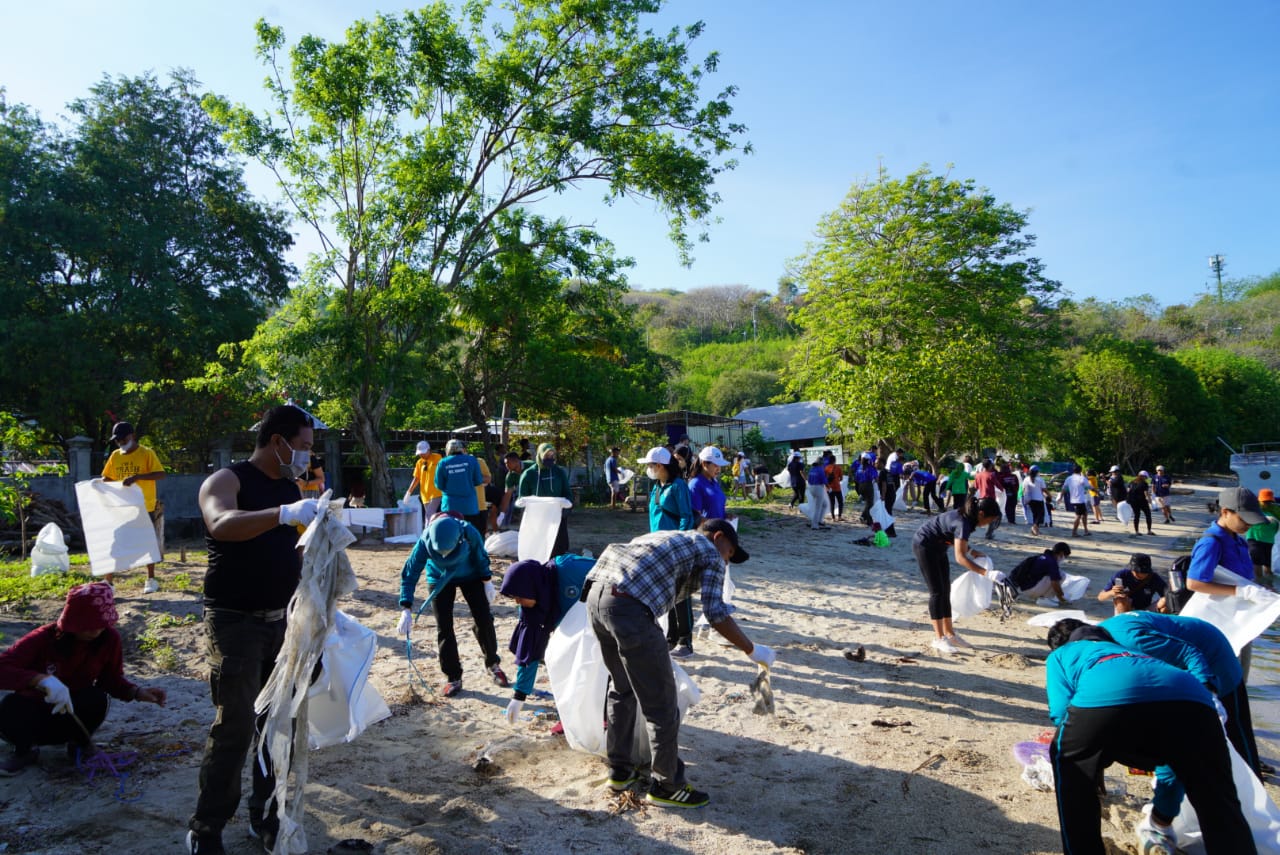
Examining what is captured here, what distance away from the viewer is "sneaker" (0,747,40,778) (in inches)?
155

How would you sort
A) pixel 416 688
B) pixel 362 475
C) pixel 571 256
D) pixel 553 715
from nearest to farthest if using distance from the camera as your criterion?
pixel 553 715
pixel 416 688
pixel 571 256
pixel 362 475

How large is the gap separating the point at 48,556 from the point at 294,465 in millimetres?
7206

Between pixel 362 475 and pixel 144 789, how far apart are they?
520 inches

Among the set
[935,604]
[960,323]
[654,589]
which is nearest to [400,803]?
[654,589]

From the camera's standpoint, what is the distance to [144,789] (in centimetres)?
384

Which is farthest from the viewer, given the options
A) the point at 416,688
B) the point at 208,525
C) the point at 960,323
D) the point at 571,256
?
the point at 960,323

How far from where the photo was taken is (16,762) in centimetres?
397

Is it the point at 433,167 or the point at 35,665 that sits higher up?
the point at 433,167

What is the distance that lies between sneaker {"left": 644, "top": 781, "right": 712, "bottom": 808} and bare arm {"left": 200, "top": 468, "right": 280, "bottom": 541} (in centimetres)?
Result: 218

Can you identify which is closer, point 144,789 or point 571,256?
point 144,789

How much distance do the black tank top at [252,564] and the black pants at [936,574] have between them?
511 cm

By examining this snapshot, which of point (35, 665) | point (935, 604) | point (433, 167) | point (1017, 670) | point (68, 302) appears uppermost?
point (433, 167)

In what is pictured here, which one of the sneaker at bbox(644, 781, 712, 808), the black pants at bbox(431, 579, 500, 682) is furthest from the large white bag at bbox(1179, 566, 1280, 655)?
the black pants at bbox(431, 579, 500, 682)

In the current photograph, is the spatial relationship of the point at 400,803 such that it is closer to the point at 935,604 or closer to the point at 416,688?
the point at 416,688
